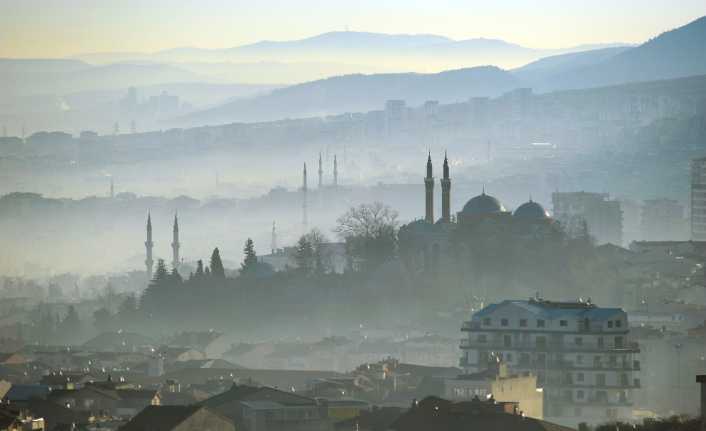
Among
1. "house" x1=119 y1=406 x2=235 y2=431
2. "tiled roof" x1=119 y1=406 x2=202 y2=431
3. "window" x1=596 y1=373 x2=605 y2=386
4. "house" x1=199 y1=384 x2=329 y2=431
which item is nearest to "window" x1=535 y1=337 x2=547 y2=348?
"window" x1=596 y1=373 x2=605 y2=386

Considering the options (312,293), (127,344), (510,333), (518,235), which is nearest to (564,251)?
(518,235)

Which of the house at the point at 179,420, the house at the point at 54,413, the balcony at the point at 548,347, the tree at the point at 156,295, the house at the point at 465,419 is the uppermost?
the house at the point at 179,420

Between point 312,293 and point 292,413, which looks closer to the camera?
point 292,413

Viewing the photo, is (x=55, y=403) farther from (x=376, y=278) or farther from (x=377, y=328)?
(x=376, y=278)

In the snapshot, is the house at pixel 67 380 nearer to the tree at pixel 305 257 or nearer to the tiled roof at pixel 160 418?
the tiled roof at pixel 160 418

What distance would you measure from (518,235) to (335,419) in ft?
259

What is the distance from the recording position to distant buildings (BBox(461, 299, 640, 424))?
97562mm

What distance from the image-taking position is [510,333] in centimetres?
10500

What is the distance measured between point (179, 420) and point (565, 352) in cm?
3812

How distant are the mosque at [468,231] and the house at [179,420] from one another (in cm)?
8415

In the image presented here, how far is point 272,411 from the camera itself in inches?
2894

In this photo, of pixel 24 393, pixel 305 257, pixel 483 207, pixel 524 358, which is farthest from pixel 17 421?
pixel 305 257

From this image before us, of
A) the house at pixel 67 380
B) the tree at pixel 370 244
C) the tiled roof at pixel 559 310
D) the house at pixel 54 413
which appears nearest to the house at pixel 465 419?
the house at pixel 54 413

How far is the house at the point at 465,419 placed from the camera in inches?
2657
